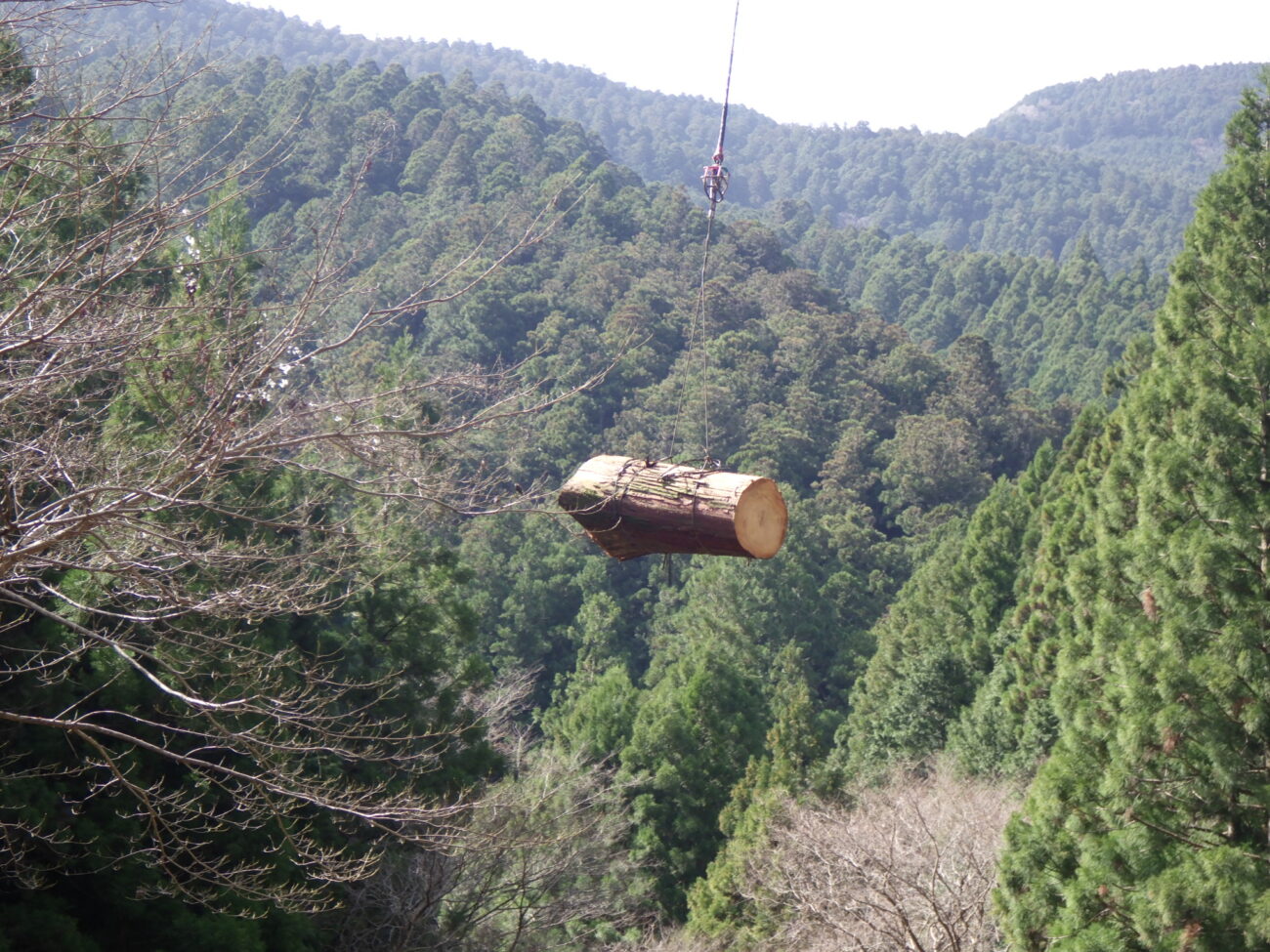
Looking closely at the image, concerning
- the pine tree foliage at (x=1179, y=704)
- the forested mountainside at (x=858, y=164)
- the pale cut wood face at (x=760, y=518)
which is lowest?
the forested mountainside at (x=858, y=164)

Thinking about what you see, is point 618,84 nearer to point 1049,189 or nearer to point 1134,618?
A: point 1049,189

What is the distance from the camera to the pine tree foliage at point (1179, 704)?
716 cm

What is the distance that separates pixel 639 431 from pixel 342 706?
74.2 ft

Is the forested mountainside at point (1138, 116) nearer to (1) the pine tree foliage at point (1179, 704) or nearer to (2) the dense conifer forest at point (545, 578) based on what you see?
(2) the dense conifer forest at point (545, 578)

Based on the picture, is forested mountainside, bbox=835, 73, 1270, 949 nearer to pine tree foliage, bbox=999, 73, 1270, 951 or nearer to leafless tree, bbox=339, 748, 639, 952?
pine tree foliage, bbox=999, 73, 1270, 951

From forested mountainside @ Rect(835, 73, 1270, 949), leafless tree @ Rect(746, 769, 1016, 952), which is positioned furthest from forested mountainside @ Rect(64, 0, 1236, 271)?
forested mountainside @ Rect(835, 73, 1270, 949)

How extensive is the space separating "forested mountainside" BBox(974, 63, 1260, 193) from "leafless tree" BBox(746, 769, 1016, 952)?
128040 millimetres

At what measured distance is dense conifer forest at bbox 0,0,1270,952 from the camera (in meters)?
4.88

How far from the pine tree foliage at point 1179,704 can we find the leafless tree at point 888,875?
219 cm

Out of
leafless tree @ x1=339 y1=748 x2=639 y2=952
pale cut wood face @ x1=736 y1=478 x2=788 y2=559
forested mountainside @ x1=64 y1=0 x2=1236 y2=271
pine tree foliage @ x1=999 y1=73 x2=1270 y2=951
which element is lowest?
forested mountainside @ x1=64 y1=0 x2=1236 y2=271

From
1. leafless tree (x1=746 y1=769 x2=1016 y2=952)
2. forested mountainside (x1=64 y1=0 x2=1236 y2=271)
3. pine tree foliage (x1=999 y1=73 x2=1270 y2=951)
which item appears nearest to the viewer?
pine tree foliage (x1=999 y1=73 x2=1270 y2=951)

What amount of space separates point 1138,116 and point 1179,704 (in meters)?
159

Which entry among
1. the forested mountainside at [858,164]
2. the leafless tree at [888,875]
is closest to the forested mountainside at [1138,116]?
the forested mountainside at [858,164]

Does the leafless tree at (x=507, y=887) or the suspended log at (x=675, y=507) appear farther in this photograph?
the leafless tree at (x=507, y=887)
